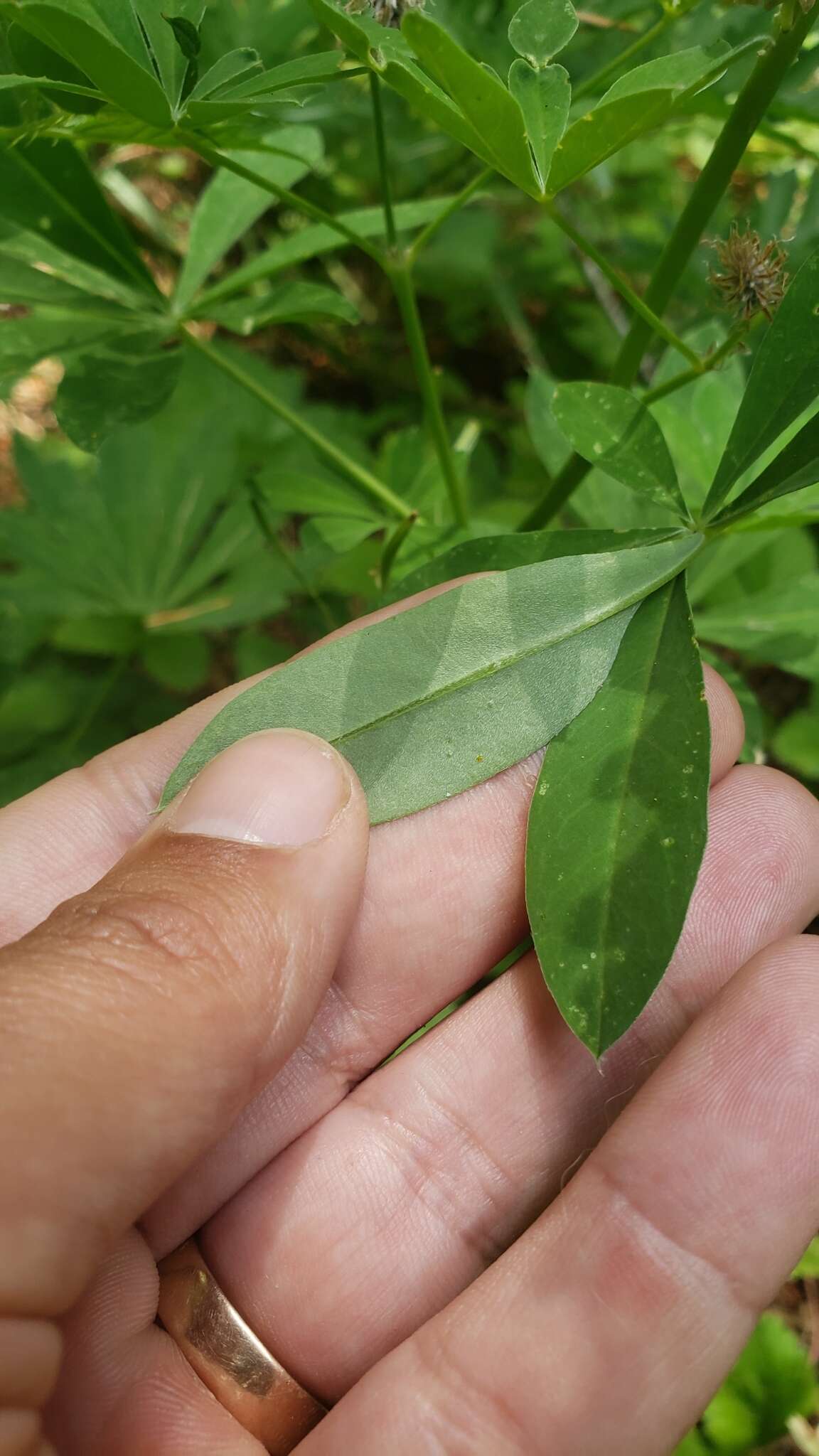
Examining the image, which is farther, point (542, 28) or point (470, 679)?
point (470, 679)

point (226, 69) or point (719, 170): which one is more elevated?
point (226, 69)

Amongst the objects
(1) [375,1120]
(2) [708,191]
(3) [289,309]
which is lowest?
(1) [375,1120]

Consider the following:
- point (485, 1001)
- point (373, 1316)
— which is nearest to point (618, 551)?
point (485, 1001)

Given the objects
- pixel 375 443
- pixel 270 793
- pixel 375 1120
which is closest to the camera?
pixel 270 793

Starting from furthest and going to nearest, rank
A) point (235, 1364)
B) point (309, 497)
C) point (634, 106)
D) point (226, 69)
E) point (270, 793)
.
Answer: point (309, 497) < point (235, 1364) < point (270, 793) < point (226, 69) < point (634, 106)

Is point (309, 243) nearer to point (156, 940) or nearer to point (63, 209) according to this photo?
point (63, 209)

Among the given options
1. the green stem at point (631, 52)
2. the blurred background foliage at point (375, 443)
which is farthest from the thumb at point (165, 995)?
the green stem at point (631, 52)

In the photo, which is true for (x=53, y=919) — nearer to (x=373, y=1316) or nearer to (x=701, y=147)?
(x=373, y=1316)

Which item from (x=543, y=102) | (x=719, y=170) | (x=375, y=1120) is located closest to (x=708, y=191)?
(x=719, y=170)
